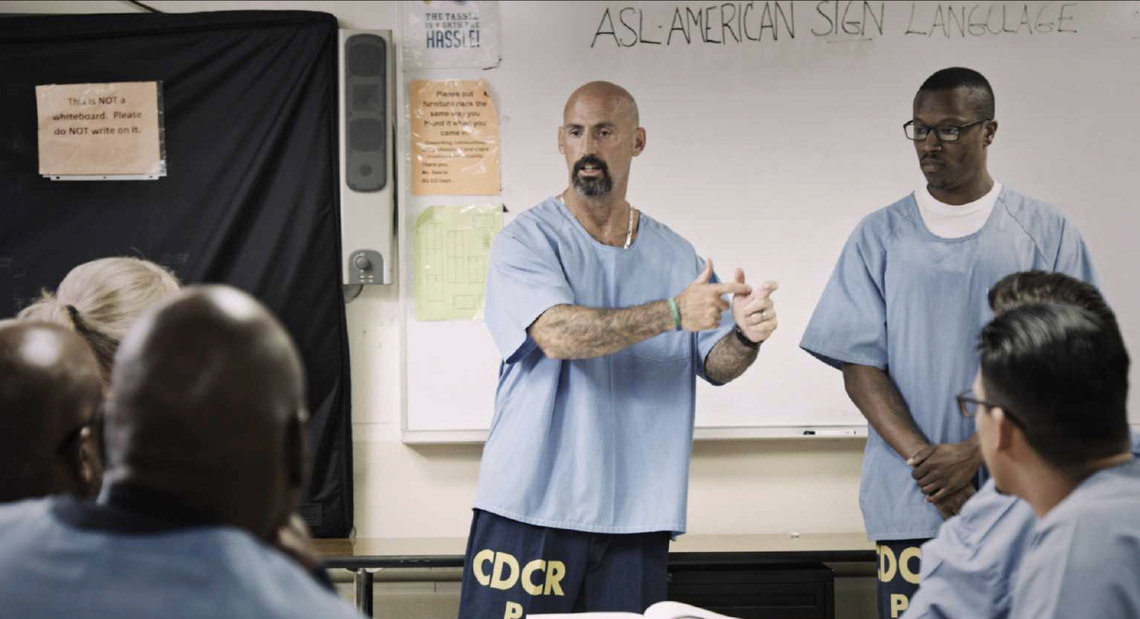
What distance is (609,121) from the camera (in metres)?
3.01

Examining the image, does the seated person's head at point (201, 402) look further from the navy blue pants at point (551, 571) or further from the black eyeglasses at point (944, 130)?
the black eyeglasses at point (944, 130)

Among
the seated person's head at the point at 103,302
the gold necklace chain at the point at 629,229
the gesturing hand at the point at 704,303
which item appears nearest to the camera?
the seated person's head at the point at 103,302

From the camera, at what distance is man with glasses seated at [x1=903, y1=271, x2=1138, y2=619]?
1586mm

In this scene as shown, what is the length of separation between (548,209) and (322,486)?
4.76 feet

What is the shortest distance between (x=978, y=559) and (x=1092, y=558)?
0.32 m

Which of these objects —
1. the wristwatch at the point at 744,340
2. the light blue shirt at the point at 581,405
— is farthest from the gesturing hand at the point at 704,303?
the light blue shirt at the point at 581,405

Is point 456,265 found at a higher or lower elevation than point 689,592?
higher

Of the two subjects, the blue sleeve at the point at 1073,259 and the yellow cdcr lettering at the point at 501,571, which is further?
the blue sleeve at the point at 1073,259

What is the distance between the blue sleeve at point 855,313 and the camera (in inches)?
110

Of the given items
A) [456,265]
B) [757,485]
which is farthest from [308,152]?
[757,485]

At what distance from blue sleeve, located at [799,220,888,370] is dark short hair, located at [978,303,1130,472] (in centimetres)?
133

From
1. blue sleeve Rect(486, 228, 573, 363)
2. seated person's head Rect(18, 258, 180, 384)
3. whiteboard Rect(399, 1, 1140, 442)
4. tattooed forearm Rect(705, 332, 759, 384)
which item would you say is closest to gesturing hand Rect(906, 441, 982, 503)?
tattooed forearm Rect(705, 332, 759, 384)

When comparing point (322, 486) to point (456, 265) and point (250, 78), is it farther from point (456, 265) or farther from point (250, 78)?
point (250, 78)

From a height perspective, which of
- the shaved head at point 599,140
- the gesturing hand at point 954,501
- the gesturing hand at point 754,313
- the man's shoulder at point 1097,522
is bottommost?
the gesturing hand at point 954,501
